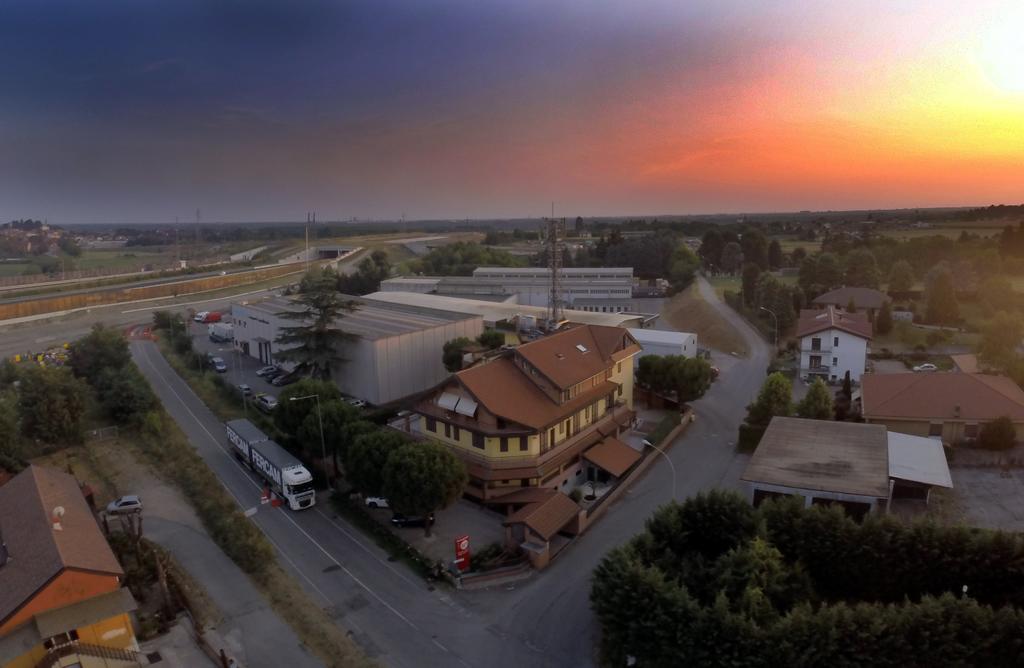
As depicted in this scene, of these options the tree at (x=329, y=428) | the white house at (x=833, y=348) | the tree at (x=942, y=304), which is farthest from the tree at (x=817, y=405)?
the tree at (x=942, y=304)

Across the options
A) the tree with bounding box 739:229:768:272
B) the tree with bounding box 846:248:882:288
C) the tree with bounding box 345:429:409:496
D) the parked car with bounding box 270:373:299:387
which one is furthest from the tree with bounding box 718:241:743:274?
the tree with bounding box 345:429:409:496

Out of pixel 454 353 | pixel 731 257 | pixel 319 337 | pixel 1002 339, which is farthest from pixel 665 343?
pixel 731 257

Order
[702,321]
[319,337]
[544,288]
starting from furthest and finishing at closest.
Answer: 1. [544,288]
2. [702,321]
3. [319,337]

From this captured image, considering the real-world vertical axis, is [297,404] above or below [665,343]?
below

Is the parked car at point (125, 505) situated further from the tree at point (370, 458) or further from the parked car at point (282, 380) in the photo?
the parked car at point (282, 380)

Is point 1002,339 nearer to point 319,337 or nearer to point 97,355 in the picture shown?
point 319,337

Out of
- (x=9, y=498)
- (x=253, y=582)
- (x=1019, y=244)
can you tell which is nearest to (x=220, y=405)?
(x=9, y=498)
